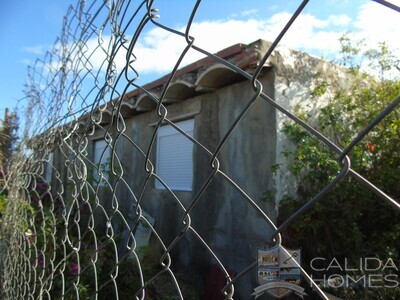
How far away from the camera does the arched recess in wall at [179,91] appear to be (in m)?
5.57

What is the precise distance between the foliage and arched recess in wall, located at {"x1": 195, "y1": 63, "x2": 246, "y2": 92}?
97 centimetres

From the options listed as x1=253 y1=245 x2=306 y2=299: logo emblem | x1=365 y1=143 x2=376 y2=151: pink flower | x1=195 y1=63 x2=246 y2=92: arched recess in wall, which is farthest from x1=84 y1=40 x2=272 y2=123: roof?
x1=253 y1=245 x2=306 y2=299: logo emblem

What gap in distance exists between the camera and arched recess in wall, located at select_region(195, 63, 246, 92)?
467 cm

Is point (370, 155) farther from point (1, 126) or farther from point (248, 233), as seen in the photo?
point (1, 126)

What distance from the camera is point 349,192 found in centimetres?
409

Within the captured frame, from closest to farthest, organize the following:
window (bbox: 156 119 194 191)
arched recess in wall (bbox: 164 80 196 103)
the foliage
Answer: the foliage
arched recess in wall (bbox: 164 80 196 103)
window (bbox: 156 119 194 191)

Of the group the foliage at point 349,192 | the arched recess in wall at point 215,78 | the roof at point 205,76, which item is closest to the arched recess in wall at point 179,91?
the roof at point 205,76

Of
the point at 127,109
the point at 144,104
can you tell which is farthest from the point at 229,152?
the point at 127,109

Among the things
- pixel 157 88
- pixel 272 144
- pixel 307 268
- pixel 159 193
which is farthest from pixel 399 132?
pixel 159 193

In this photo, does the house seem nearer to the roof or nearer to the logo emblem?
the roof

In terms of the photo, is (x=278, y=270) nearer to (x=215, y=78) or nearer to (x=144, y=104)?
(x=215, y=78)

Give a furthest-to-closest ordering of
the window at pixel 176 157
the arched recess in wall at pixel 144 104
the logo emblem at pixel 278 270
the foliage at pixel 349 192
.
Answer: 1. the arched recess in wall at pixel 144 104
2. the window at pixel 176 157
3. the foliage at pixel 349 192
4. the logo emblem at pixel 278 270

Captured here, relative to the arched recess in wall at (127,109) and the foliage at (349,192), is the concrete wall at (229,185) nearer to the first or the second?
the foliage at (349,192)

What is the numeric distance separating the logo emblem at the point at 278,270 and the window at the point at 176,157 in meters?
5.09
